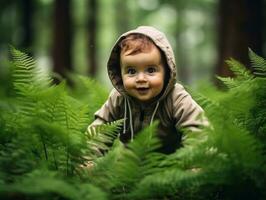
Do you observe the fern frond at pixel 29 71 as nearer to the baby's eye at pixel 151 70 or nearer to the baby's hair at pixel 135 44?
the baby's hair at pixel 135 44

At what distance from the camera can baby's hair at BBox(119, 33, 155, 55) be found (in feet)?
10.7

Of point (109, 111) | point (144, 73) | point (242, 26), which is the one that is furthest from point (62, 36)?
point (144, 73)

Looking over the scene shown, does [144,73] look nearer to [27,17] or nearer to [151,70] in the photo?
[151,70]

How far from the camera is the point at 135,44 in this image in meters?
3.28

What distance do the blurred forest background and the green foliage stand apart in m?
1.12

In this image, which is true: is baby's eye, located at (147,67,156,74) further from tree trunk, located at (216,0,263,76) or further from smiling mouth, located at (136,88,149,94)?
tree trunk, located at (216,0,263,76)

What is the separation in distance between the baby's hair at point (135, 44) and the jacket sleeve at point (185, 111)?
1.37ft

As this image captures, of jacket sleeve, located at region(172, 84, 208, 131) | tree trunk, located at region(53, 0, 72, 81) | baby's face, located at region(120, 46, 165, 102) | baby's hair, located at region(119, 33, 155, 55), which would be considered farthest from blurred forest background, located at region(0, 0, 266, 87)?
baby's hair, located at region(119, 33, 155, 55)

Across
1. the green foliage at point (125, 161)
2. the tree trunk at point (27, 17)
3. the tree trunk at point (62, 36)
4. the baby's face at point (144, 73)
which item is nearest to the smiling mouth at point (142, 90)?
the baby's face at point (144, 73)

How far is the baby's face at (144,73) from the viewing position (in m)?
3.27

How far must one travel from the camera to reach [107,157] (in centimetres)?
247

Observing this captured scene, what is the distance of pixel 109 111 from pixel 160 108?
40 centimetres

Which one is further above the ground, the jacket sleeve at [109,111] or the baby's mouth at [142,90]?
the baby's mouth at [142,90]

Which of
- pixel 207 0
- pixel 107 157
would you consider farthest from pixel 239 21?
pixel 207 0
